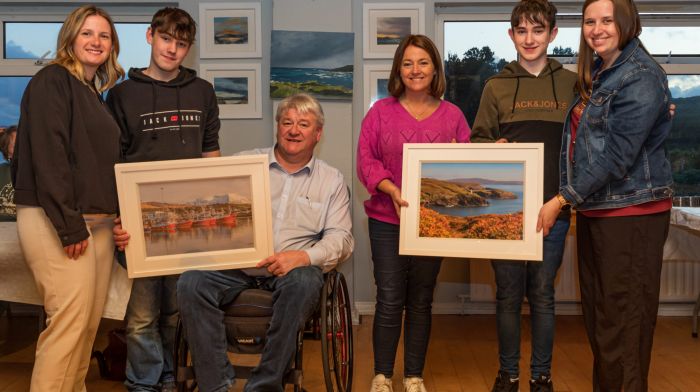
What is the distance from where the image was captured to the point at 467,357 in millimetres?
3473

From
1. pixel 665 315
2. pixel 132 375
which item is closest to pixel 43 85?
pixel 132 375

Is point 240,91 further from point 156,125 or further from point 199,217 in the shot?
point 199,217

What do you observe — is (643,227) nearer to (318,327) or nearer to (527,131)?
(527,131)

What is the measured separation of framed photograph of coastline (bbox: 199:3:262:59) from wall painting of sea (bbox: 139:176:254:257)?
76.8 inches

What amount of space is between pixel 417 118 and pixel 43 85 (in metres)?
1.36

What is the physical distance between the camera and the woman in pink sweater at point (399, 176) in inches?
104

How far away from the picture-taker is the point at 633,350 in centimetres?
219

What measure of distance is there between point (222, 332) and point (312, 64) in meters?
2.19

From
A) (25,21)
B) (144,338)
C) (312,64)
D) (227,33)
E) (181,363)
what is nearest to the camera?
(181,363)

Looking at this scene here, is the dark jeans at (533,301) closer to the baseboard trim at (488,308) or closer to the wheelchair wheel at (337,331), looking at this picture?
the wheelchair wheel at (337,331)

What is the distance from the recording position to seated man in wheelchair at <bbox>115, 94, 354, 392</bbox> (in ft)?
7.68

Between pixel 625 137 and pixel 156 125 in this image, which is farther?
pixel 156 125

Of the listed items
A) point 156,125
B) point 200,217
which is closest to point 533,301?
point 200,217

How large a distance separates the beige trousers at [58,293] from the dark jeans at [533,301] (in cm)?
151
